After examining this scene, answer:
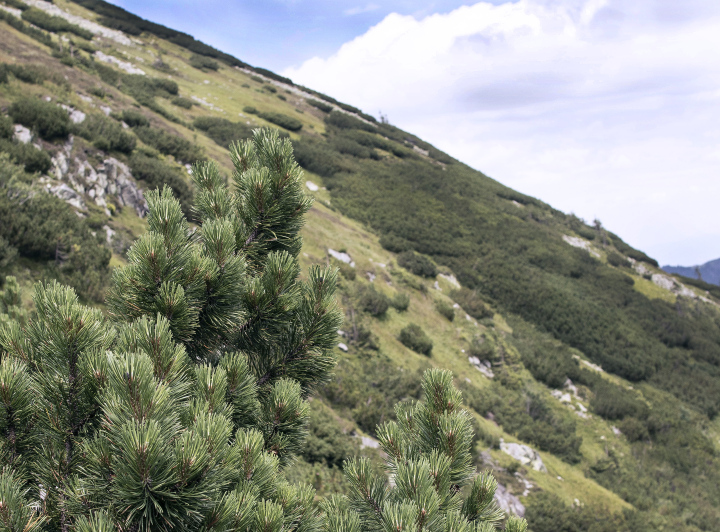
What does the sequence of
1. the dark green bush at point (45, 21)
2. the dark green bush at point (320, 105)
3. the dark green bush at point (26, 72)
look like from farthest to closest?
the dark green bush at point (320, 105) < the dark green bush at point (45, 21) < the dark green bush at point (26, 72)

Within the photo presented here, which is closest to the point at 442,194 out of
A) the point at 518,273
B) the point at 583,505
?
the point at 518,273

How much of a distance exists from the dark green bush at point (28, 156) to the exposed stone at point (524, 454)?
1880cm

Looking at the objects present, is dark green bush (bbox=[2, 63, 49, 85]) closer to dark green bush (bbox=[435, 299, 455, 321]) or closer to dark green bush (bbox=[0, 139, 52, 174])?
dark green bush (bbox=[0, 139, 52, 174])

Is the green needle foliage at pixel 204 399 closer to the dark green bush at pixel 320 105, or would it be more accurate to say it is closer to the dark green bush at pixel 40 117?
the dark green bush at pixel 40 117

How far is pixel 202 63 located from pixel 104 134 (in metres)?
37.6

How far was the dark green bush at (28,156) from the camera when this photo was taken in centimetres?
1181

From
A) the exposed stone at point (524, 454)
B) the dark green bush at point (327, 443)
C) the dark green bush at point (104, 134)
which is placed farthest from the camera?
the exposed stone at point (524, 454)

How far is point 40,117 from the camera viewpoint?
45.1 ft

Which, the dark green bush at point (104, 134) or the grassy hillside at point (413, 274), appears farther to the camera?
the dark green bush at point (104, 134)

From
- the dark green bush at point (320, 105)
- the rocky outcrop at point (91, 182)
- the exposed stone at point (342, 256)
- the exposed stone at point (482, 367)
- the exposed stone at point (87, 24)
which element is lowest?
the exposed stone at point (482, 367)

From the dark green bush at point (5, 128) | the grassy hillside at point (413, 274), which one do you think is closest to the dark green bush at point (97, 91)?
the grassy hillside at point (413, 274)

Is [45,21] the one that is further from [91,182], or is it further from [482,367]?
[482,367]

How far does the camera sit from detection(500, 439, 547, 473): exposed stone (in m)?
15.6

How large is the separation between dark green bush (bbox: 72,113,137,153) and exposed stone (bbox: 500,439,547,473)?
63.5 ft
